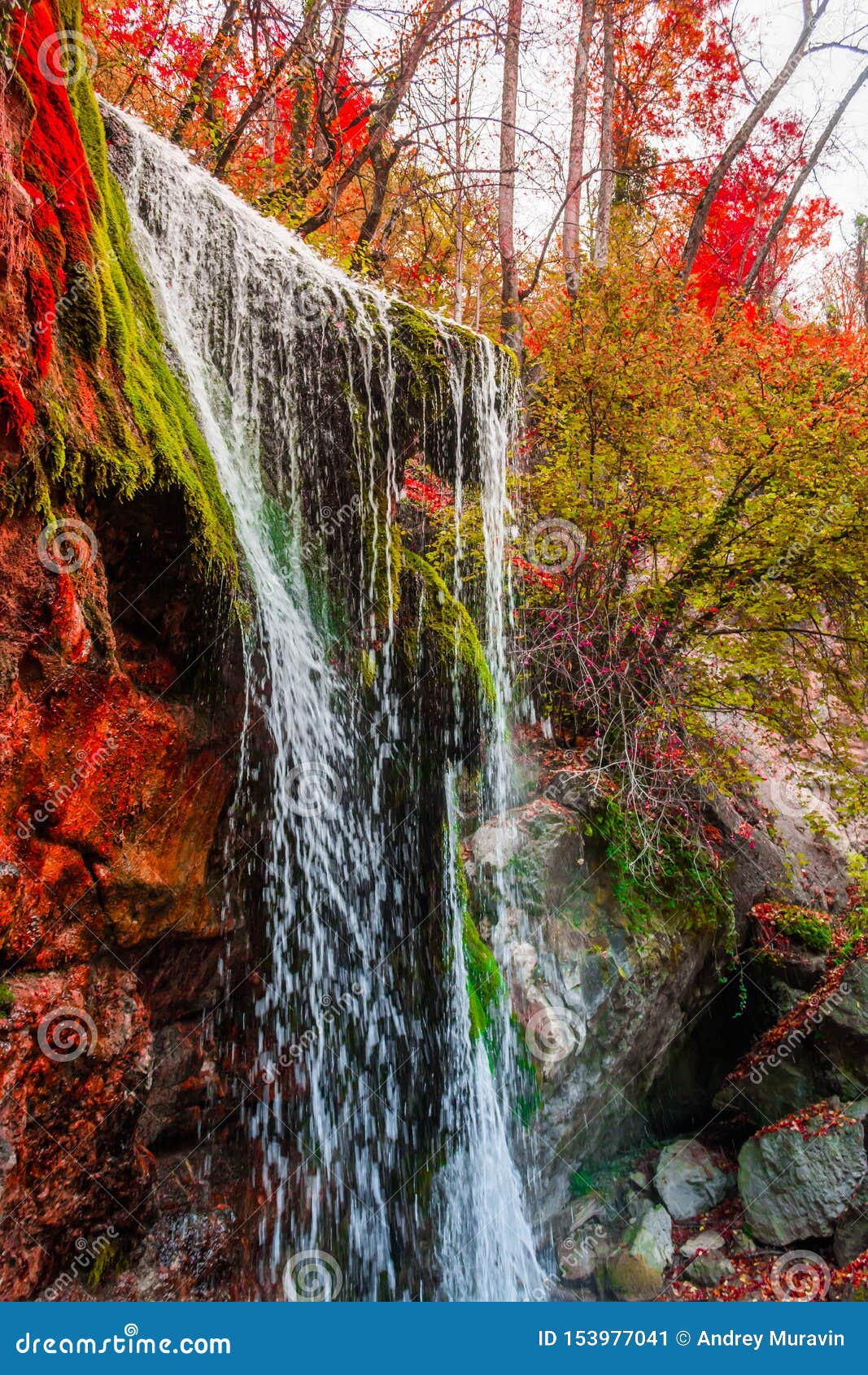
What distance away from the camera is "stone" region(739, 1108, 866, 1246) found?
16.4 ft

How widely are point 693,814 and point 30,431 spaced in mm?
5716

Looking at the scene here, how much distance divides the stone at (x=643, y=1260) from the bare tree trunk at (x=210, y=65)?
9.70 meters

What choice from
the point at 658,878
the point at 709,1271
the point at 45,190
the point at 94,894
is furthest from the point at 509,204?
the point at 709,1271

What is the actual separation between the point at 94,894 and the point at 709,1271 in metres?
5.15

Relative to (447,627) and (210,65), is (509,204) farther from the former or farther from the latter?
(447,627)

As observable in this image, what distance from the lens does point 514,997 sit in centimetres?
488

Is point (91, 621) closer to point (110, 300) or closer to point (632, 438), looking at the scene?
point (110, 300)

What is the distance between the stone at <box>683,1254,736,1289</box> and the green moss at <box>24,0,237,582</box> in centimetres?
575

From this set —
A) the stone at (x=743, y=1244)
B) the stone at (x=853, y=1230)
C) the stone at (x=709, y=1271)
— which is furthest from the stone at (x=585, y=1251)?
the stone at (x=853, y=1230)

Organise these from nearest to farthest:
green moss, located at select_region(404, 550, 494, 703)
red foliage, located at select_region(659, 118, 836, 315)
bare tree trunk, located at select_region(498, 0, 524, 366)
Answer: green moss, located at select_region(404, 550, 494, 703) < bare tree trunk, located at select_region(498, 0, 524, 366) < red foliage, located at select_region(659, 118, 836, 315)

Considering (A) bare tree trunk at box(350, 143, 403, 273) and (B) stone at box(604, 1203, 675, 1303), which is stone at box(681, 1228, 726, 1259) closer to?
(B) stone at box(604, 1203, 675, 1303)

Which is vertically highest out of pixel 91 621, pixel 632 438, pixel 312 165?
pixel 312 165

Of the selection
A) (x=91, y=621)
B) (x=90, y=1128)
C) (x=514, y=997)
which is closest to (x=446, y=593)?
(x=91, y=621)

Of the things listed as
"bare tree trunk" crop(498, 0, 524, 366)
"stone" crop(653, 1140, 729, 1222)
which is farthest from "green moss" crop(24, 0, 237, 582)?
"bare tree trunk" crop(498, 0, 524, 366)
